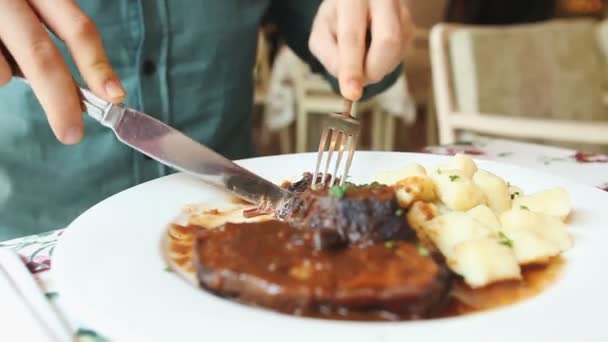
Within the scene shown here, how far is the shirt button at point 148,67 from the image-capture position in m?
1.50

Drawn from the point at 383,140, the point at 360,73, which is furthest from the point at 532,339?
the point at 383,140

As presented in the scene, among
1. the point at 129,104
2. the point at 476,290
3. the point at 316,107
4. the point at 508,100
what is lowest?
the point at 316,107

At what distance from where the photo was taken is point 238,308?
730mm

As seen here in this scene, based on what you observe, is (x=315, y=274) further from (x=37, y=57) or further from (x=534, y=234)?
(x=37, y=57)

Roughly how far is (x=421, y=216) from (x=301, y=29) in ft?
3.17

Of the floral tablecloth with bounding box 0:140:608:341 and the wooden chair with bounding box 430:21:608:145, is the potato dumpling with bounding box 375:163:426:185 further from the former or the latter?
the wooden chair with bounding box 430:21:608:145

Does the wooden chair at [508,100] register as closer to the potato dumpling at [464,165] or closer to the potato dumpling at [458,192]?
the potato dumpling at [464,165]

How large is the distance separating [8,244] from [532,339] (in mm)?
830

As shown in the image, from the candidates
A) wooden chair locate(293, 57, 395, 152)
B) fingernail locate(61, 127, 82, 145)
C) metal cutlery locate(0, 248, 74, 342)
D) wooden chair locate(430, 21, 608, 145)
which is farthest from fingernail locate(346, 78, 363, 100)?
wooden chair locate(293, 57, 395, 152)

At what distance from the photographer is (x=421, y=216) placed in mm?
1012

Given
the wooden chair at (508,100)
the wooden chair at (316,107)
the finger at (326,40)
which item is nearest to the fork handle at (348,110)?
the finger at (326,40)

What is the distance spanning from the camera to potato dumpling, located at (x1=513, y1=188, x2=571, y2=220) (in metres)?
1.05

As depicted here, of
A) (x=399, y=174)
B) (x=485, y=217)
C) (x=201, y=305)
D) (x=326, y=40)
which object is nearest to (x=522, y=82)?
(x=326, y=40)

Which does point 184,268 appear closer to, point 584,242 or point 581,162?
point 584,242
